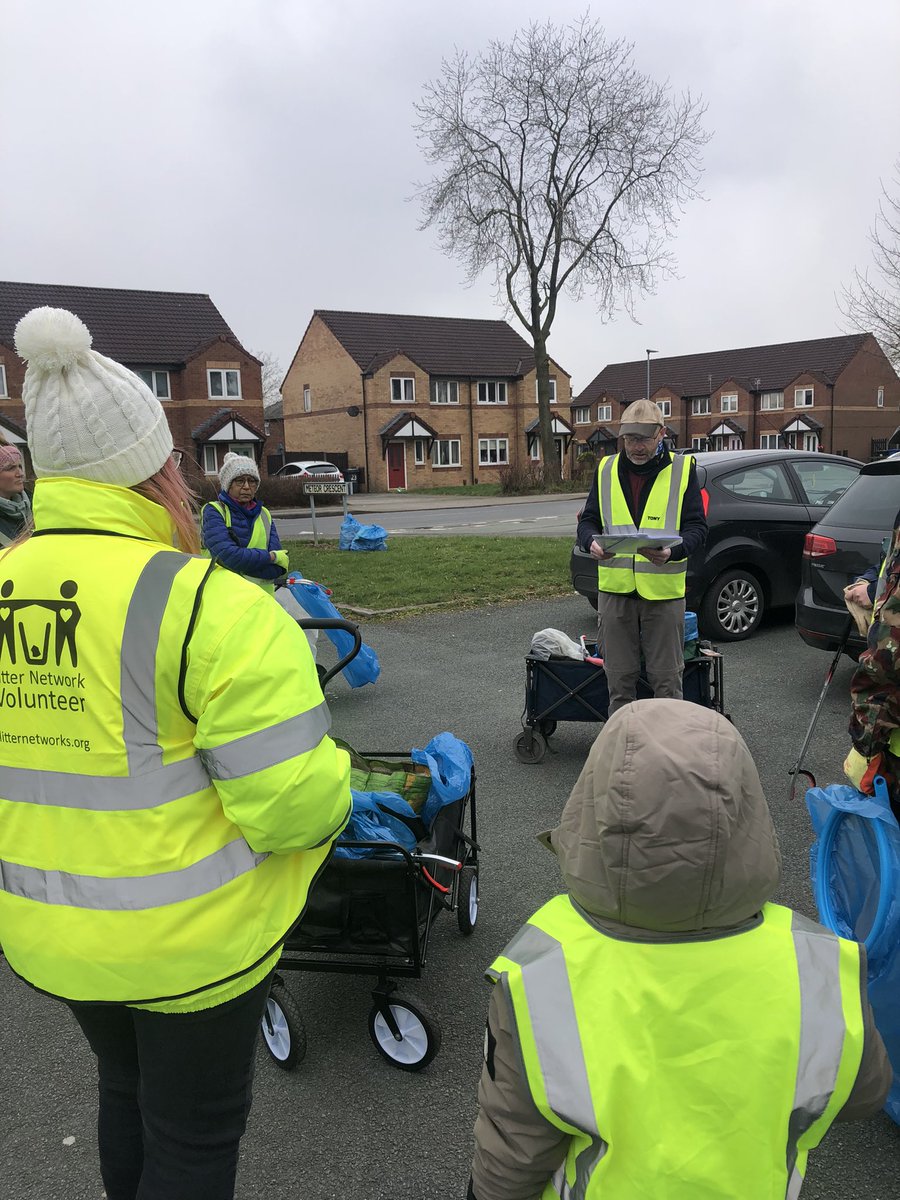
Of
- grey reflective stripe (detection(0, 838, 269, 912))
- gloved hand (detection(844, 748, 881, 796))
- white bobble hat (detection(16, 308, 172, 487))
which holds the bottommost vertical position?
gloved hand (detection(844, 748, 881, 796))

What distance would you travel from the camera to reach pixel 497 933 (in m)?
3.67

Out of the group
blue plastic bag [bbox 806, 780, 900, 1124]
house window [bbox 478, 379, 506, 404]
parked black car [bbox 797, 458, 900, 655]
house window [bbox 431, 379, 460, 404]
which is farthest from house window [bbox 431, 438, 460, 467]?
blue plastic bag [bbox 806, 780, 900, 1124]

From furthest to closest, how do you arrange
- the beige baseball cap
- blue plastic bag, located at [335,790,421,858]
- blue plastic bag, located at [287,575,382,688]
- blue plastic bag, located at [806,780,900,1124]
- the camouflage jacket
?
blue plastic bag, located at [287,575,382,688]
the beige baseball cap
blue plastic bag, located at [335,790,421,858]
the camouflage jacket
blue plastic bag, located at [806,780,900,1124]

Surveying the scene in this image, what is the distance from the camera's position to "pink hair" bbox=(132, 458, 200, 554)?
1861 millimetres

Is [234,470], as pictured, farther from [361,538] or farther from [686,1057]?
[361,538]

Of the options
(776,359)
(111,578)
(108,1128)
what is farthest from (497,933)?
(776,359)

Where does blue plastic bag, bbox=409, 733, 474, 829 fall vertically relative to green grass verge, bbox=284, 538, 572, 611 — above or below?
above

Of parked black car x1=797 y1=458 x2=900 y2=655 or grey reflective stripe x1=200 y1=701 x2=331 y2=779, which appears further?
parked black car x1=797 y1=458 x2=900 y2=655

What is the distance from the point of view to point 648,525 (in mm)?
5172

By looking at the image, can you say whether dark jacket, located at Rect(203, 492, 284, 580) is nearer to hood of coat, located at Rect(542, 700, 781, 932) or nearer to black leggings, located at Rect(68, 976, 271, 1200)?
black leggings, located at Rect(68, 976, 271, 1200)

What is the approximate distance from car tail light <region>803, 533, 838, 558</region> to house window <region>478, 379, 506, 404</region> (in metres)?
47.6

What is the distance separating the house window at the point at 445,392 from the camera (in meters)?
51.8

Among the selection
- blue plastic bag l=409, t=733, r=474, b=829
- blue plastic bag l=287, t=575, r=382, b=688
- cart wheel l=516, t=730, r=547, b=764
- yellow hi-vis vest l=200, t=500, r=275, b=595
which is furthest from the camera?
blue plastic bag l=287, t=575, r=382, b=688

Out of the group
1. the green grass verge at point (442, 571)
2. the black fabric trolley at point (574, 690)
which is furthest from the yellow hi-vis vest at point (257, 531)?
the green grass verge at point (442, 571)
